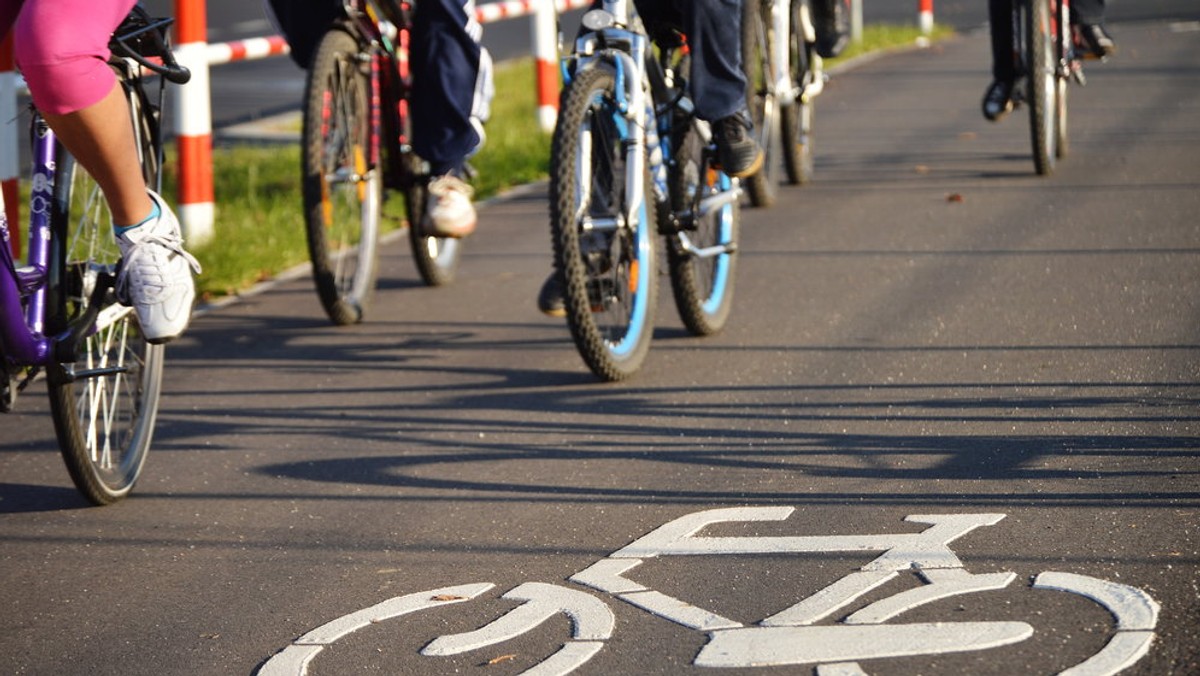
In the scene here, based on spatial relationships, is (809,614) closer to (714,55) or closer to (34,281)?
(34,281)

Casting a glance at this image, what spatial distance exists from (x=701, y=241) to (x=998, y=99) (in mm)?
3339

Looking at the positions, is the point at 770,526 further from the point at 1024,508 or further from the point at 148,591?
the point at 148,591

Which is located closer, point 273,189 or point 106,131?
point 106,131

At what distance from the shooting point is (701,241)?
674 cm

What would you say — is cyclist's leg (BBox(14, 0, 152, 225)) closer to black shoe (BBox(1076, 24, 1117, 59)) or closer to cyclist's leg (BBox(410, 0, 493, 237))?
cyclist's leg (BBox(410, 0, 493, 237))

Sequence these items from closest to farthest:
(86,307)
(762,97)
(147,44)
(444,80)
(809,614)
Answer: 1. (809,614)
2. (86,307)
3. (147,44)
4. (444,80)
5. (762,97)

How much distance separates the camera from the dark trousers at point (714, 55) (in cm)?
611

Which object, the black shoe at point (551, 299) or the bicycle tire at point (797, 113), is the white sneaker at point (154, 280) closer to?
the black shoe at point (551, 299)

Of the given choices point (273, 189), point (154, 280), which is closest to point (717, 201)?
point (154, 280)

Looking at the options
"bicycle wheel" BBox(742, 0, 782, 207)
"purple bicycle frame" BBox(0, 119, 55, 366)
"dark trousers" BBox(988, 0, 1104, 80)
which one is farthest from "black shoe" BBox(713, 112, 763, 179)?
"dark trousers" BBox(988, 0, 1104, 80)

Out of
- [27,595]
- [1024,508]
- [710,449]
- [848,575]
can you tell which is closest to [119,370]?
[27,595]

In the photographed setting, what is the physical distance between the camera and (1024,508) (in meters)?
4.42

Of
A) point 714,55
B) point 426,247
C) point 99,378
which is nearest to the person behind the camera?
point 99,378

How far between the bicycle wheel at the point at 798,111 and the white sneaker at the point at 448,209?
2.81 metres
